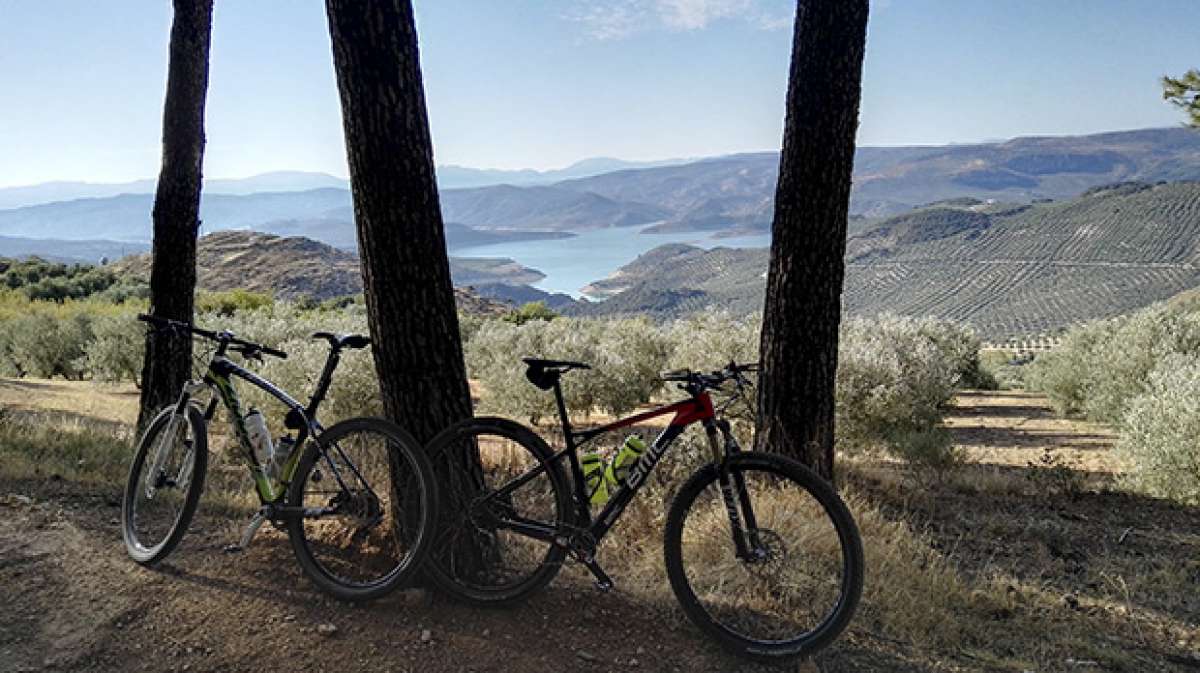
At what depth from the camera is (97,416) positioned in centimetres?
1173

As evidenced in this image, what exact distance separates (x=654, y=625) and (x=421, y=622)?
1.05 metres

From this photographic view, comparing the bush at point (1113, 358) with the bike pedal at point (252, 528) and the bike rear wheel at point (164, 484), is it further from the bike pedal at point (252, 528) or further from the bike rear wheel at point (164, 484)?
the bike rear wheel at point (164, 484)

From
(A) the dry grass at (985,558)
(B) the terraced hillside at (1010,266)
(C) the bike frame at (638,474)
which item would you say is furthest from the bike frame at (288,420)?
(B) the terraced hillside at (1010,266)

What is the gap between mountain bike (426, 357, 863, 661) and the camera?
335 cm

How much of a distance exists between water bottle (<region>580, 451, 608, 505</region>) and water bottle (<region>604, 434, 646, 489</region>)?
3 cm

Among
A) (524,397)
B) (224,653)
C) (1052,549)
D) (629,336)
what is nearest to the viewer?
(224,653)

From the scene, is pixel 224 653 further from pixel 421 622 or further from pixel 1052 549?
pixel 1052 549

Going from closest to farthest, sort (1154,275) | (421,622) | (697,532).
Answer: (421,622) → (697,532) → (1154,275)

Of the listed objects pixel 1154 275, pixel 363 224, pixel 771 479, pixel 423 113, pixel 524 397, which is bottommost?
pixel 1154 275

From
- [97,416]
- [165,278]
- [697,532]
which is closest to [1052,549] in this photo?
[697,532]

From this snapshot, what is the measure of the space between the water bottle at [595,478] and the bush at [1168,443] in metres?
7.28

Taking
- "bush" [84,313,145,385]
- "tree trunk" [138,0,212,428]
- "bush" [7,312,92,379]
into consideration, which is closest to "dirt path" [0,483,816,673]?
"tree trunk" [138,0,212,428]

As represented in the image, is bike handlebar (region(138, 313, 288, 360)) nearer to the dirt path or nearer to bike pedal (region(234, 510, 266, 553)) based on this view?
bike pedal (region(234, 510, 266, 553))

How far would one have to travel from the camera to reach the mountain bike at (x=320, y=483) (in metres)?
3.56
